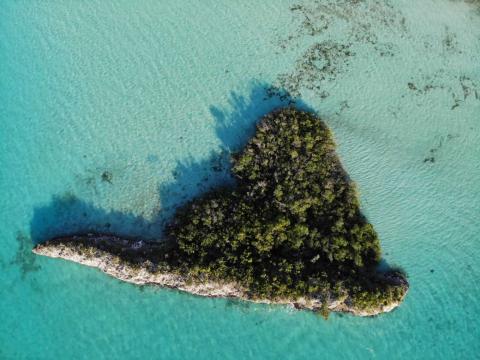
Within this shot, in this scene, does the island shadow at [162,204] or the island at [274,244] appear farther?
the island shadow at [162,204]

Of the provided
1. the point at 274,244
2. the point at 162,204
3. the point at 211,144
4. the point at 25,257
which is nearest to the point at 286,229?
the point at 274,244

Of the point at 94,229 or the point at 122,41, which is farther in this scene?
the point at 122,41

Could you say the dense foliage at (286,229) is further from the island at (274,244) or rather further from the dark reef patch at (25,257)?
the dark reef patch at (25,257)

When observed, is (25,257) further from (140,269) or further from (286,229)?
(286,229)

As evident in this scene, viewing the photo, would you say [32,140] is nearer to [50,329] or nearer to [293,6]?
[50,329]

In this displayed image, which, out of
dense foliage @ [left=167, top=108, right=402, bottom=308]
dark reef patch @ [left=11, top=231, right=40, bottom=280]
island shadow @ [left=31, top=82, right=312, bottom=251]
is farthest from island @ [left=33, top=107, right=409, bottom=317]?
dark reef patch @ [left=11, top=231, right=40, bottom=280]

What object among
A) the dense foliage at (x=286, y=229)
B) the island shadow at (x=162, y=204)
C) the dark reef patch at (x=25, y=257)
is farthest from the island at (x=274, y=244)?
the dark reef patch at (x=25, y=257)

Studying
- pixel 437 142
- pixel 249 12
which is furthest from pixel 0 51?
pixel 437 142
